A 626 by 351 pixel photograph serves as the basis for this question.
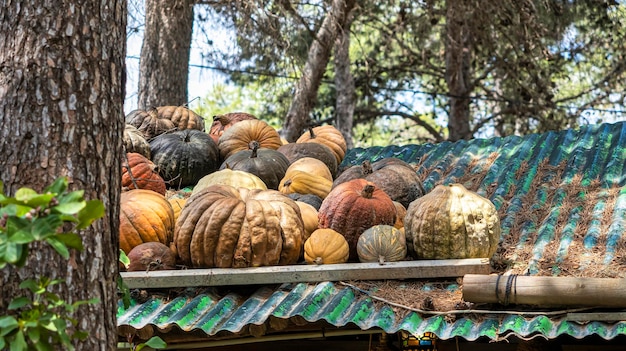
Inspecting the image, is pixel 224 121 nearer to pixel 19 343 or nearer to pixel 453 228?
pixel 453 228

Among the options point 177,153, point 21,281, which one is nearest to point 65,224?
point 21,281

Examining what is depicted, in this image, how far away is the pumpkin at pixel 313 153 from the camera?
9852mm

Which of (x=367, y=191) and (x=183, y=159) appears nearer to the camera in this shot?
(x=367, y=191)

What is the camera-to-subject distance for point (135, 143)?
31.9 ft

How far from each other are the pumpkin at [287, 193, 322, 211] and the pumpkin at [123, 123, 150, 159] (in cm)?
214

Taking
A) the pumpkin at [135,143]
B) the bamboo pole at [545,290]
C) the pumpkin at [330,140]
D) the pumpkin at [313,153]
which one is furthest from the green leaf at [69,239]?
the pumpkin at [330,140]

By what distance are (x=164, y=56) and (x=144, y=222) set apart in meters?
7.99

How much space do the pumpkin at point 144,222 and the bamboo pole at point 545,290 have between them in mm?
2696

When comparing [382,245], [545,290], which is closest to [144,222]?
[382,245]

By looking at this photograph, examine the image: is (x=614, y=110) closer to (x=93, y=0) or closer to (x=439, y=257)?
(x=439, y=257)

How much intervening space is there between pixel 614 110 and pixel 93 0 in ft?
70.3

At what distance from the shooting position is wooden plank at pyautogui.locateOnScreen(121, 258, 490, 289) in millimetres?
6762

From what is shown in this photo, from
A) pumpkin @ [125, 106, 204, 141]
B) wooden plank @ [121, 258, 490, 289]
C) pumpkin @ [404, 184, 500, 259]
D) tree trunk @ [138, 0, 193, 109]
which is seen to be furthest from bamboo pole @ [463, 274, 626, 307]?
tree trunk @ [138, 0, 193, 109]

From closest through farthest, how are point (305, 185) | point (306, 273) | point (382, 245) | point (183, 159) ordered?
point (306, 273) → point (382, 245) → point (305, 185) → point (183, 159)
